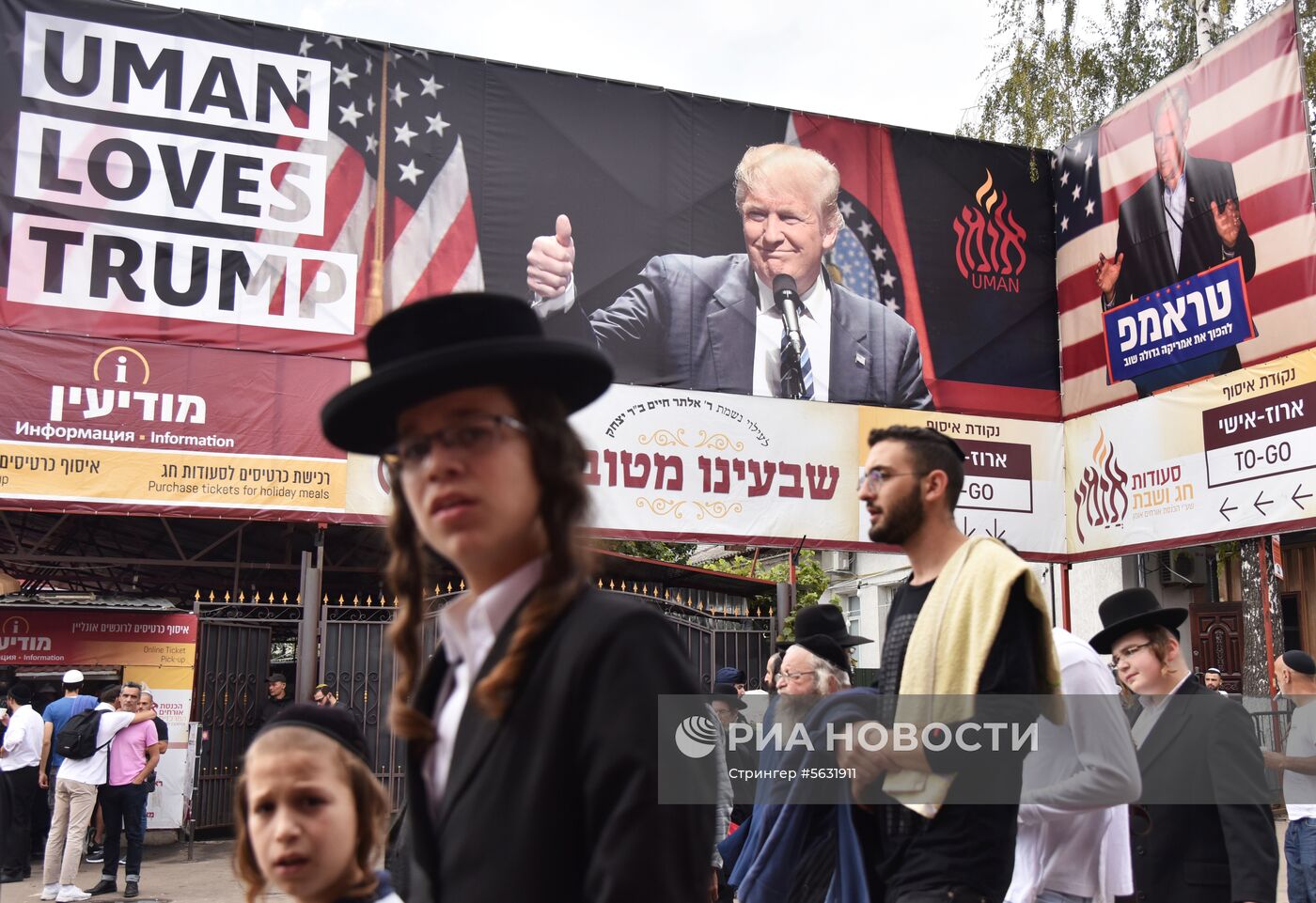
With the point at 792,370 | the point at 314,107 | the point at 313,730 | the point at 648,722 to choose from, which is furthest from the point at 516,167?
the point at 648,722

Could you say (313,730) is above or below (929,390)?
below

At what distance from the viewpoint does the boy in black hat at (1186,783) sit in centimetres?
441

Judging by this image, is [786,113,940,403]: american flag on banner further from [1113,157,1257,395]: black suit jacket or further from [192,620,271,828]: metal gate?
[192,620,271,828]: metal gate

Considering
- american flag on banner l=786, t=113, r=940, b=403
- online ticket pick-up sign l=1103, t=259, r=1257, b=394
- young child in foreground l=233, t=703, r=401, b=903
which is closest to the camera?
young child in foreground l=233, t=703, r=401, b=903

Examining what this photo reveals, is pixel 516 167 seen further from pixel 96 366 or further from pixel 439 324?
pixel 439 324

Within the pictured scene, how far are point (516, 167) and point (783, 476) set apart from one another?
209 inches

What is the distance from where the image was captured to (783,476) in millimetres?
15945

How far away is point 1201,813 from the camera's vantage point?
460 cm

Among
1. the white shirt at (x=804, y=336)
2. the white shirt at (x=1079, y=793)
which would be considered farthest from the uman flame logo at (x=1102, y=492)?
the white shirt at (x=1079, y=793)

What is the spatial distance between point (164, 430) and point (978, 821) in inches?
477

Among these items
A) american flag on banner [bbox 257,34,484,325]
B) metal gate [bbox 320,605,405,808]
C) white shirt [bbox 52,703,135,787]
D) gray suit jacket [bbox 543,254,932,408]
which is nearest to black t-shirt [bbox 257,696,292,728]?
metal gate [bbox 320,605,405,808]

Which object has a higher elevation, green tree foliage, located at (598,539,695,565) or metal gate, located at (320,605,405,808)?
green tree foliage, located at (598,539,695,565)

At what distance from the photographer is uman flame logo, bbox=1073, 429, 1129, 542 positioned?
1655cm

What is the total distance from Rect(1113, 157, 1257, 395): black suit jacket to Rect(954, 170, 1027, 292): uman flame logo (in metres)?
1.60
